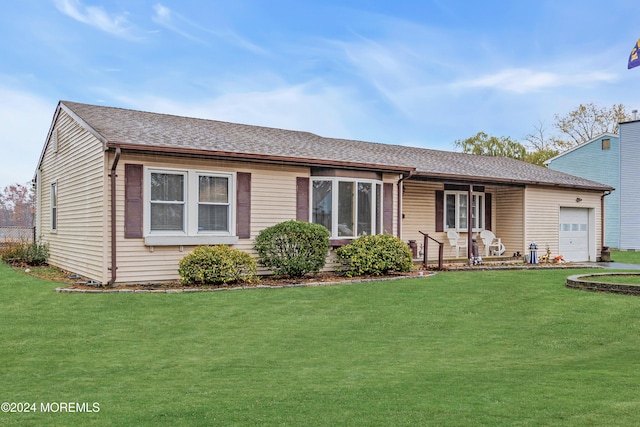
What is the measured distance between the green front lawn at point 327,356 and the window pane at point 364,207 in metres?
3.23

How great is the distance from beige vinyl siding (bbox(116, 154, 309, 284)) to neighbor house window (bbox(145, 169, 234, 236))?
9.0 inches

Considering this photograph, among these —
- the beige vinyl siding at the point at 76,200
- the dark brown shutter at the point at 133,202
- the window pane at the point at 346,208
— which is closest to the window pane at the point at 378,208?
the window pane at the point at 346,208

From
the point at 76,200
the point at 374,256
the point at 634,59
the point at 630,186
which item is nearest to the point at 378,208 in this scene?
the point at 374,256

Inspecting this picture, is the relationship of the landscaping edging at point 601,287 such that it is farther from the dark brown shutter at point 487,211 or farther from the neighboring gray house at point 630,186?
the neighboring gray house at point 630,186

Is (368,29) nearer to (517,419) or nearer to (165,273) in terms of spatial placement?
(165,273)

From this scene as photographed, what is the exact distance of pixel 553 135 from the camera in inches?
1780

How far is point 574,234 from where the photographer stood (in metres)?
20.3

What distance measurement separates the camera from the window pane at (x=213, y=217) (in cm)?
1184

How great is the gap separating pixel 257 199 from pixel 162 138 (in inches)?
102

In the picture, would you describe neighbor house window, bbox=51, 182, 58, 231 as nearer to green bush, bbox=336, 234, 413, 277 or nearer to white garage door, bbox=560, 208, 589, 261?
green bush, bbox=336, 234, 413, 277

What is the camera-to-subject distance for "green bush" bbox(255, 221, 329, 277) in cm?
1208

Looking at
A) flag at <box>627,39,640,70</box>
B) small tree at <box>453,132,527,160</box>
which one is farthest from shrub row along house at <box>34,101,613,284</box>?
small tree at <box>453,132,527,160</box>

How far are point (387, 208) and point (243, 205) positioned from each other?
432cm

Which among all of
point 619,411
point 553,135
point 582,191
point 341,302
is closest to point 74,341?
point 341,302
